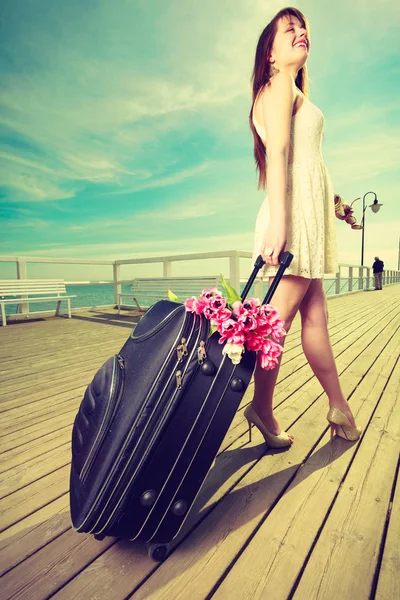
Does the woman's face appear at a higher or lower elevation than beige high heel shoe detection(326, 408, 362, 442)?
higher

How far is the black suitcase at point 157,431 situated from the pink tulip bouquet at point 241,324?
36 mm

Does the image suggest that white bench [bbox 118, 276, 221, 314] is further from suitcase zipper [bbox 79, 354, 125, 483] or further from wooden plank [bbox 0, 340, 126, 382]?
suitcase zipper [bbox 79, 354, 125, 483]

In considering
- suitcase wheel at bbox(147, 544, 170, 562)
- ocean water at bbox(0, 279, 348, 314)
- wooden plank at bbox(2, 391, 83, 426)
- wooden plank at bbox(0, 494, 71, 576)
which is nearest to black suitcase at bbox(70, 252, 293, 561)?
suitcase wheel at bbox(147, 544, 170, 562)

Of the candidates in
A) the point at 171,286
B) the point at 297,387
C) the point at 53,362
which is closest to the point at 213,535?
the point at 297,387

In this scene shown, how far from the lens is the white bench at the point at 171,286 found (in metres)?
5.76

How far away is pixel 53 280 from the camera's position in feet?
23.7

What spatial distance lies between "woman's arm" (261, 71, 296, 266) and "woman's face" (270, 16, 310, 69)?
183mm

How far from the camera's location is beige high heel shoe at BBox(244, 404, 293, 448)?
1566 mm

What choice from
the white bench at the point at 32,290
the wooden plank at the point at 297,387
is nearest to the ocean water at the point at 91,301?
the white bench at the point at 32,290

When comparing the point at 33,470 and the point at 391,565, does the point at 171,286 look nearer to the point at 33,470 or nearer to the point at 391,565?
the point at 33,470

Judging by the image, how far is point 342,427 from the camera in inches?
64.4

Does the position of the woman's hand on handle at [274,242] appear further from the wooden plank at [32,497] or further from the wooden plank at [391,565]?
the wooden plank at [32,497]

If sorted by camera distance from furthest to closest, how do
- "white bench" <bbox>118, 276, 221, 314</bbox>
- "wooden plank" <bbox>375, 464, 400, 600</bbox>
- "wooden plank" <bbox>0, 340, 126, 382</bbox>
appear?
"white bench" <bbox>118, 276, 221, 314</bbox> → "wooden plank" <bbox>0, 340, 126, 382</bbox> → "wooden plank" <bbox>375, 464, 400, 600</bbox>

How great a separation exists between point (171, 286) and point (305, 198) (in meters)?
5.08
